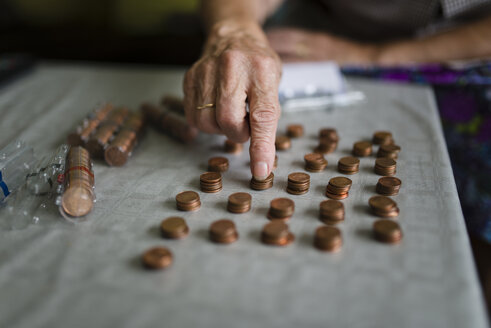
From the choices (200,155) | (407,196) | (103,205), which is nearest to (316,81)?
(200,155)

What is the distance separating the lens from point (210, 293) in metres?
0.75

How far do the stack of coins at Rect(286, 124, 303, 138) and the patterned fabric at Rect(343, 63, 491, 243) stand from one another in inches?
24.7

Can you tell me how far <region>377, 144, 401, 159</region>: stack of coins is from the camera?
126cm

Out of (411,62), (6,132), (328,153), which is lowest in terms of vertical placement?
(6,132)

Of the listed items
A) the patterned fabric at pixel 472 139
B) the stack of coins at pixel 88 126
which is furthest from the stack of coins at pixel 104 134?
the patterned fabric at pixel 472 139

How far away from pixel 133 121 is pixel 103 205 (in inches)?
19.2

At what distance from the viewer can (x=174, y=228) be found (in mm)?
907

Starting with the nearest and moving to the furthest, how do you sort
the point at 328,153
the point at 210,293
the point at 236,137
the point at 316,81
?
the point at 210,293 < the point at 236,137 < the point at 328,153 < the point at 316,81

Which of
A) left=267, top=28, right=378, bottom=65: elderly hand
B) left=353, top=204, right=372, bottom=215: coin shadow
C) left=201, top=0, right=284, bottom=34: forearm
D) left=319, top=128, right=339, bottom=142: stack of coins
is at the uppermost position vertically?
left=201, top=0, right=284, bottom=34: forearm

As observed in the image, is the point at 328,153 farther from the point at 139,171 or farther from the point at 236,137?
the point at 139,171

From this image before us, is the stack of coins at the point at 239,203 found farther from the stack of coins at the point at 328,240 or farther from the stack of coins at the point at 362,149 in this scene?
the stack of coins at the point at 362,149

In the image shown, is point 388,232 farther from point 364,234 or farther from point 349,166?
point 349,166

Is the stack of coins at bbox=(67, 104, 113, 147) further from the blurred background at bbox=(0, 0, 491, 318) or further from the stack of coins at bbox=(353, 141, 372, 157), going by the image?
the blurred background at bbox=(0, 0, 491, 318)

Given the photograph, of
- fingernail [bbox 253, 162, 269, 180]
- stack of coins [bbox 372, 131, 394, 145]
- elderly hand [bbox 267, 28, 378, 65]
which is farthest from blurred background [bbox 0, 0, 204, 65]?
fingernail [bbox 253, 162, 269, 180]
